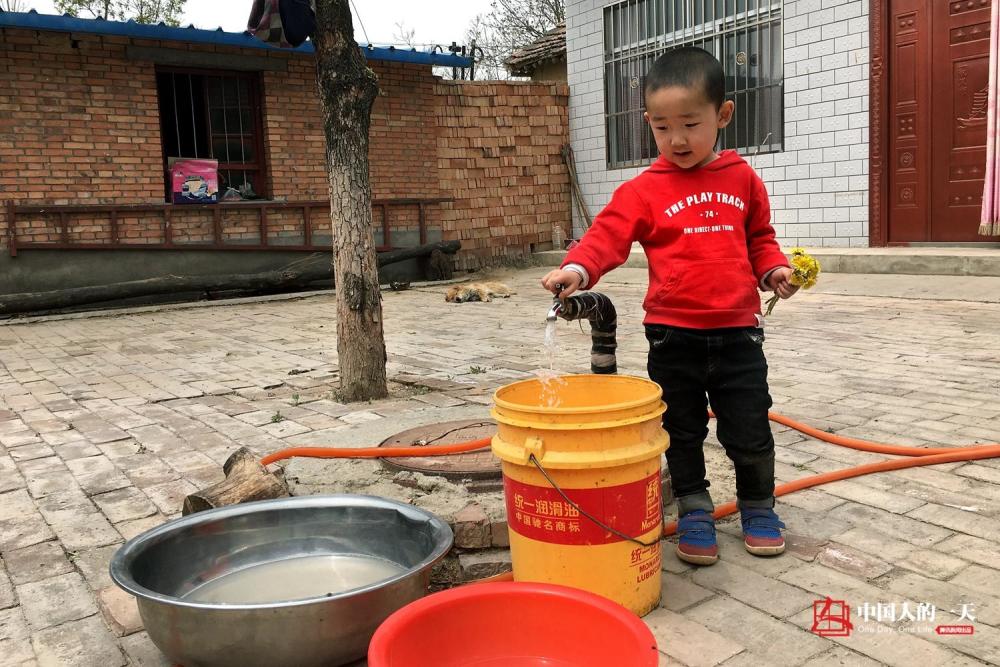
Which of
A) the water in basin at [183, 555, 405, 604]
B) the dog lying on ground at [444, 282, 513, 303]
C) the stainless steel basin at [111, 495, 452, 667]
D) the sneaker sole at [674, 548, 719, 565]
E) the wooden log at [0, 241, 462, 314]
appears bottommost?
the sneaker sole at [674, 548, 719, 565]

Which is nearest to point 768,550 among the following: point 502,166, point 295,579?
point 295,579

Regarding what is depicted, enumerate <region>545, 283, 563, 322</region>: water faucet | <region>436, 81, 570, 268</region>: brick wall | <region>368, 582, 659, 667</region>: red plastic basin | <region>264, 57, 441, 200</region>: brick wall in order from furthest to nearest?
1. <region>436, 81, 570, 268</region>: brick wall
2. <region>264, 57, 441, 200</region>: brick wall
3. <region>545, 283, 563, 322</region>: water faucet
4. <region>368, 582, 659, 667</region>: red plastic basin

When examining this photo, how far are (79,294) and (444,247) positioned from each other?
17.4 feet

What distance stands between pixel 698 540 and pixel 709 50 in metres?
11.1

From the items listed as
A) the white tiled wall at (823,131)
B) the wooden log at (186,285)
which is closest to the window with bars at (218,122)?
the wooden log at (186,285)

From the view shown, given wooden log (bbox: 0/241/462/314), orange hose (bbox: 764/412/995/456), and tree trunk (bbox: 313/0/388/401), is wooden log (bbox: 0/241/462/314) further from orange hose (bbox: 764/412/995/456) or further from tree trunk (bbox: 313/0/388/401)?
orange hose (bbox: 764/412/995/456)

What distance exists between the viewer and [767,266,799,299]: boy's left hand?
8.50ft

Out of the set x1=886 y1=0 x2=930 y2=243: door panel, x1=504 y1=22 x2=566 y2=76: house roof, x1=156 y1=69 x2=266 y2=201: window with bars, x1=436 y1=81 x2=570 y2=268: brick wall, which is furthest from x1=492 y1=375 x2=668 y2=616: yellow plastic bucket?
x1=504 y1=22 x2=566 y2=76: house roof

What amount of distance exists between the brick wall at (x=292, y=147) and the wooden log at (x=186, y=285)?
0.63 metres

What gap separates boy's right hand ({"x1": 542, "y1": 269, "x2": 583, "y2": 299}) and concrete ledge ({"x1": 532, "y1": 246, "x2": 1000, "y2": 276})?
24.7 feet

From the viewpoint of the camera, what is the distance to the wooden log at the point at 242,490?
2.78 m

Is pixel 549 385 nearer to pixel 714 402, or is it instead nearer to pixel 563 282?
pixel 563 282

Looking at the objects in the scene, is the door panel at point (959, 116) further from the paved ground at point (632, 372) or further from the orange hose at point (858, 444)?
the orange hose at point (858, 444)

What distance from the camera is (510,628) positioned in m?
1.92
